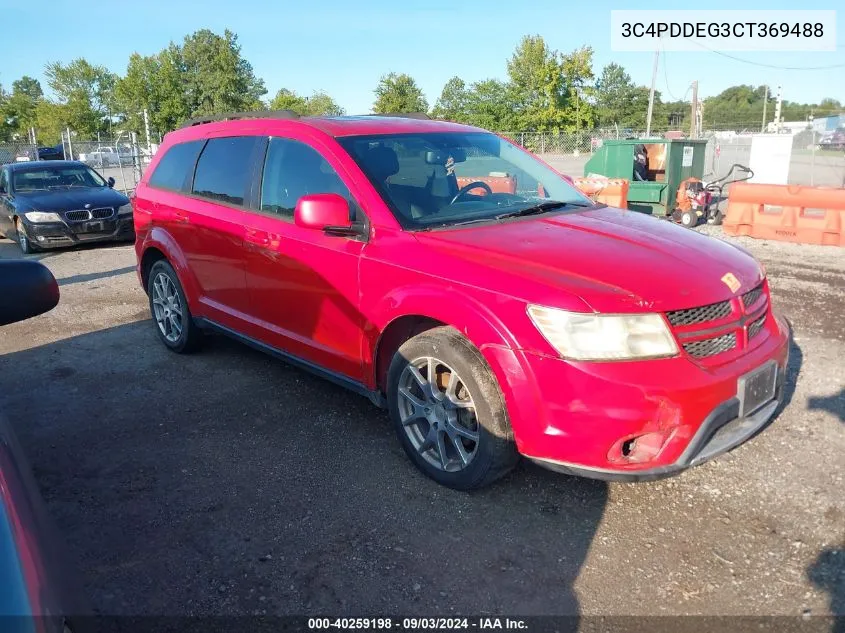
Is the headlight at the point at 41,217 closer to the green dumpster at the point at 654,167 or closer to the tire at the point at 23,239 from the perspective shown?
the tire at the point at 23,239

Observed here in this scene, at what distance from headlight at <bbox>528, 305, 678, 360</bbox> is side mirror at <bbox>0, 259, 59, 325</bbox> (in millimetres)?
1867

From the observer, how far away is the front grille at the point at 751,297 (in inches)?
127

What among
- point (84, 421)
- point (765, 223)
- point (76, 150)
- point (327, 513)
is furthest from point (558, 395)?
point (76, 150)

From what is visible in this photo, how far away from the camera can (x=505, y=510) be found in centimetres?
328

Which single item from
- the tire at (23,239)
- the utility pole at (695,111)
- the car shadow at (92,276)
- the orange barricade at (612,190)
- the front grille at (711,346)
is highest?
the utility pole at (695,111)

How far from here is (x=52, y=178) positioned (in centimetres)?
1229

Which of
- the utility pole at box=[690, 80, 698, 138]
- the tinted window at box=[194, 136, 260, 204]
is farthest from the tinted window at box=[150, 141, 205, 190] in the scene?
the utility pole at box=[690, 80, 698, 138]

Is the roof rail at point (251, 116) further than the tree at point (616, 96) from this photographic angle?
No

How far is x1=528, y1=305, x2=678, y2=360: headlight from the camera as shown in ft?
9.28

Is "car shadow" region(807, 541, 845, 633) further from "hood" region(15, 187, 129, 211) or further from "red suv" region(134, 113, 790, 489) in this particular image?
"hood" region(15, 187, 129, 211)

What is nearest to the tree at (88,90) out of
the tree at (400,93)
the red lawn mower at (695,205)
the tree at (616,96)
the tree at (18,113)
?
the tree at (18,113)

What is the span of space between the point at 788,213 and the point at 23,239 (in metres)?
12.5

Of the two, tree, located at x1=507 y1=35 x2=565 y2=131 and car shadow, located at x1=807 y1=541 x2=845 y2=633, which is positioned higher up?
tree, located at x1=507 y1=35 x2=565 y2=131

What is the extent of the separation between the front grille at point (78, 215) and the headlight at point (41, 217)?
155 mm
